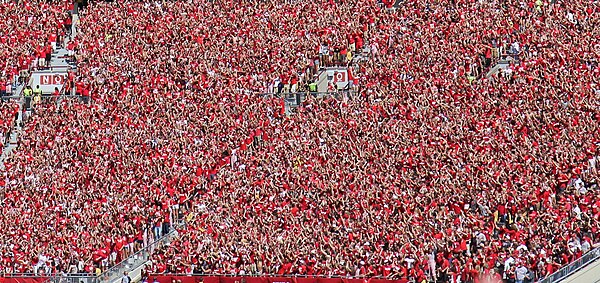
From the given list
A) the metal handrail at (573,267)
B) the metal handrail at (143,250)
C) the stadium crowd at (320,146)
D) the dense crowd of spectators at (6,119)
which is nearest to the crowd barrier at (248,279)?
the stadium crowd at (320,146)

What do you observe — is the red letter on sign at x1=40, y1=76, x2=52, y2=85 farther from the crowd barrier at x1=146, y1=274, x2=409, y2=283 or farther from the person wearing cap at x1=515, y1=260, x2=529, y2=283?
the person wearing cap at x1=515, y1=260, x2=529, y2=283

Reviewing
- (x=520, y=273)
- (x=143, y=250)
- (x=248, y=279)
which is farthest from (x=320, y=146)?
(x=520, y=273)

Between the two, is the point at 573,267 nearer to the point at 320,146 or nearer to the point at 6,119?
the point at 320,146

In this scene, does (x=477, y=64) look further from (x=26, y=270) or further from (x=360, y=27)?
(x=26, y=270)

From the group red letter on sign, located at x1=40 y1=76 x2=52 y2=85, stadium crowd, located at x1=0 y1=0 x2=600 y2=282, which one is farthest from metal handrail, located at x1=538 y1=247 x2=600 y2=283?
red letter on sign, located at x1=40 y1=76 x2=52 y2=85

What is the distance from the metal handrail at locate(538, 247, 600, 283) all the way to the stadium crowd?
37 centimetres

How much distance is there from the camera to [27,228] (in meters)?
33.2

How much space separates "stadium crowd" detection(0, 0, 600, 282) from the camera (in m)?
27.9

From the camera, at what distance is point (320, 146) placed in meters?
34.8

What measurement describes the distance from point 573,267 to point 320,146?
35.7ft

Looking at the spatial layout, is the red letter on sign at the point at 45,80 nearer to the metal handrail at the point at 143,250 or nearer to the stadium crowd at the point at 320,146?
the stadium crowd at the point at 320,146

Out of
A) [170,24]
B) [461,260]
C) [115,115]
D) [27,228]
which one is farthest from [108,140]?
[461,260]

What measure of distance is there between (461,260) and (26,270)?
418 inches

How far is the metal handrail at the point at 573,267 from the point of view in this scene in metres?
25.0
